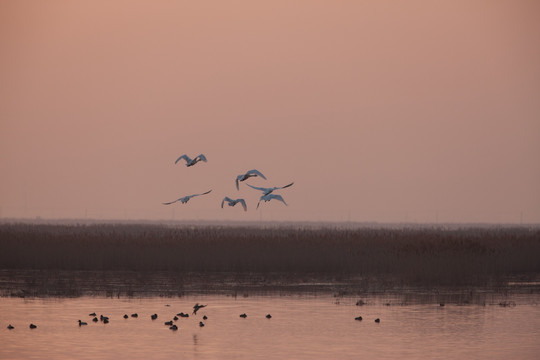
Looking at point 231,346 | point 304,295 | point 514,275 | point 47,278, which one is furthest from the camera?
point 514,275

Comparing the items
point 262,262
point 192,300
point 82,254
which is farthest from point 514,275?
point 82,254

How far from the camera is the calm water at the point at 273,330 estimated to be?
714 inches

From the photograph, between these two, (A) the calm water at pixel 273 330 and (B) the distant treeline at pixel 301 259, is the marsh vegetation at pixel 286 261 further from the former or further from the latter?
(A) the calm water at pixel 273 330

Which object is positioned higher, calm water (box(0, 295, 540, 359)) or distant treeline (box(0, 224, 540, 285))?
distant treeline (box(0, 224, 540, 285))

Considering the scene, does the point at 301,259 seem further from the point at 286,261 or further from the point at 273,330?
the point at 273,330

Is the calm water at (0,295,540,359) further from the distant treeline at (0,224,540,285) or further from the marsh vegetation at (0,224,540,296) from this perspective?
the distant treeline at (0,224,540,285)

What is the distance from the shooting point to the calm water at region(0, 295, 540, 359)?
18.1 m

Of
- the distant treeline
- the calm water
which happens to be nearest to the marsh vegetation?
the distant treeline

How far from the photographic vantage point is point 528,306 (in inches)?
978

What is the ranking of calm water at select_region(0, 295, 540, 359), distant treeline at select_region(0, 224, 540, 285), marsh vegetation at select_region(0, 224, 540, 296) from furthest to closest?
distant treeline at select_region(0, 224, 540, 285)
marsh vegetation at select_region(0, 224, 540, 296)
calm water at select_region(0, 295, 540, 359)

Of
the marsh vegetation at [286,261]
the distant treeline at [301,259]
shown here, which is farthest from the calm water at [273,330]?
the distant treeline at [301,259]

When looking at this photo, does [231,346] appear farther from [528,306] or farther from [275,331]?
[528,306]

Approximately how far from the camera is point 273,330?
20656 millimetres

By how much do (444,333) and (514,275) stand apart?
1273cm
